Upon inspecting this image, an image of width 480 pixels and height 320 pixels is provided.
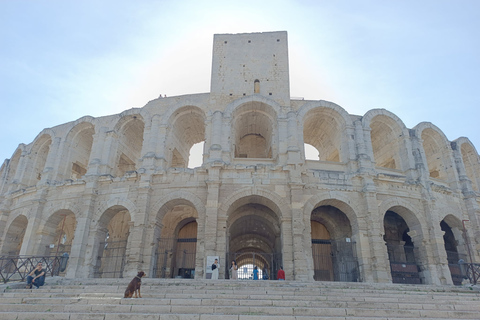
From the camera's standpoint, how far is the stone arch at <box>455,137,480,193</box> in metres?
21.6

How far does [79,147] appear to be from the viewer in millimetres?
21141

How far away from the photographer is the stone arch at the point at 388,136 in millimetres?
19125

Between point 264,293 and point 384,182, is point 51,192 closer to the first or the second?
point 264,293

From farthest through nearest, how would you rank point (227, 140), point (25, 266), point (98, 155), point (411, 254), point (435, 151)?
point (435, 151), point (411, 254), point (98, 155), point (227, 140), point (25, 266)

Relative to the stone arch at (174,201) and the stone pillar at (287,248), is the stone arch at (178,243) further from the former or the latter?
the stone pillar at (287,248)

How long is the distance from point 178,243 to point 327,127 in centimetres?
1141

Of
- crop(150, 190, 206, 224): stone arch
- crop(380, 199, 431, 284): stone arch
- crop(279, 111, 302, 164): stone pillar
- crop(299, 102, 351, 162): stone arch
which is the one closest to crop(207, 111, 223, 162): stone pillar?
crop(150, 190, 206, 224): stone arch

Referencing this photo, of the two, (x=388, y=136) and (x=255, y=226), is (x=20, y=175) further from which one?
(x=388, y=136)

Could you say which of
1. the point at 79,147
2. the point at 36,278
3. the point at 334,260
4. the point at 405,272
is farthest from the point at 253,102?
the point at 36,278

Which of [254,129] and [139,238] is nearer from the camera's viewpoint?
[139,238]

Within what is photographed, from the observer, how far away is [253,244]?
26.4 metres

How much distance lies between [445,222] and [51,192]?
22.7m

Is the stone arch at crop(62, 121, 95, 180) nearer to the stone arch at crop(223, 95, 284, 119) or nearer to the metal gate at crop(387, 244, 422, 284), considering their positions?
the stone arch at crop(223, 95, 284, 119)

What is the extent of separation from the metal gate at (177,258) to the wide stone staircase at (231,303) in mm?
8078
